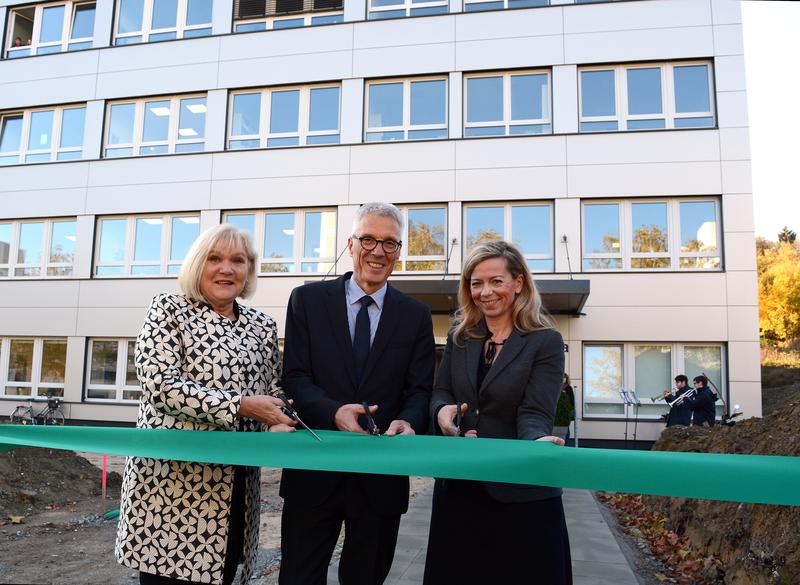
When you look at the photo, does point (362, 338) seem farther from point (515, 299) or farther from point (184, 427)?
point (184, 427)

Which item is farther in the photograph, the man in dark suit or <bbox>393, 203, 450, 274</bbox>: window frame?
<bbox>393, 203, 450, 274</bbox>: window frame

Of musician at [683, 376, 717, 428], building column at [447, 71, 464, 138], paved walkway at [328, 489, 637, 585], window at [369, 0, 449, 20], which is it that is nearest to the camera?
paved walkway at [328, 489, 637, 585]

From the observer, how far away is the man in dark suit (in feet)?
7.94

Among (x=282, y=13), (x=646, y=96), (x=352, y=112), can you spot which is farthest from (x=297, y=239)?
(x=646, y=96)

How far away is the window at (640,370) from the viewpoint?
15.2m

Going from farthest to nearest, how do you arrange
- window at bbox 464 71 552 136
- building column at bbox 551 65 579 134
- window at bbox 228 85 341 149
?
window at bbox 228 85 341 149
window at bbox 464 71 552 136
building column at bbox 551 65 579 134

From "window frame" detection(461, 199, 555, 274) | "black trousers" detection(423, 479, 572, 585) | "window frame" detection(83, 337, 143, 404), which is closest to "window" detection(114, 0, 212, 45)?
"window frame" detection(83, 337, 143, 404)

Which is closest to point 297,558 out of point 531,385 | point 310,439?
point 310,439

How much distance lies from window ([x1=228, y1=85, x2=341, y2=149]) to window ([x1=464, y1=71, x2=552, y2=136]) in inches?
156

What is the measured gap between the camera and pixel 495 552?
7.61 ft

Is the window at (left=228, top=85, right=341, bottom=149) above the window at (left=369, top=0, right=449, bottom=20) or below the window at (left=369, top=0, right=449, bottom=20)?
below

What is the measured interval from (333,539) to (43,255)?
2023 centimetres

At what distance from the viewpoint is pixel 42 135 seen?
2009cm

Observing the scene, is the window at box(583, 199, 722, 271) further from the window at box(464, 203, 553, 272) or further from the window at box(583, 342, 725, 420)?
the window at box(583, 342, 725, 420)
